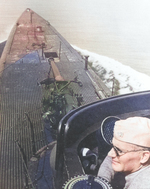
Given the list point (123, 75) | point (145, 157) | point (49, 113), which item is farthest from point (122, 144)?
point (123, 75)

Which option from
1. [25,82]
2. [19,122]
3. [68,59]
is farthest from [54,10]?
[19,122]

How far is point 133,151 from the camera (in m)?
2.28

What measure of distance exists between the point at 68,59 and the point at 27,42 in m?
4.14

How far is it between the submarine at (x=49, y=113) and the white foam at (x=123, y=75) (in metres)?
5.43

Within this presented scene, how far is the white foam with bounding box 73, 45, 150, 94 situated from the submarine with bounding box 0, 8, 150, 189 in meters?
5.43

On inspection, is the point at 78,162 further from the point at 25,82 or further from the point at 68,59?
the point at 68,59

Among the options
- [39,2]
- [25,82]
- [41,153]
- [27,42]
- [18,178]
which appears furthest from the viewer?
[39,2]

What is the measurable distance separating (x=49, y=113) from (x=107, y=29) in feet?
82.2

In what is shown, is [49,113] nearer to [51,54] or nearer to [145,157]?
Answer: [145,157]

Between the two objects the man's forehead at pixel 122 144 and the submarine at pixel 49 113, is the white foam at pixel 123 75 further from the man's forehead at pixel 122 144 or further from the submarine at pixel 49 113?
the man's forehead at pixel 122 144

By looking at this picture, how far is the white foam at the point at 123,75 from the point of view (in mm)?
19531

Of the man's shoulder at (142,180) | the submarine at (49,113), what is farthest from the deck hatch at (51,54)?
the man's shoulder at (142,180)

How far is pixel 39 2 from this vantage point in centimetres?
3538

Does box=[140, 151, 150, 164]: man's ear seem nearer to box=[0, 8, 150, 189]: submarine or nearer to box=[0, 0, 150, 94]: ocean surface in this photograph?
box=[0, 8, 150, 189]: submarine
